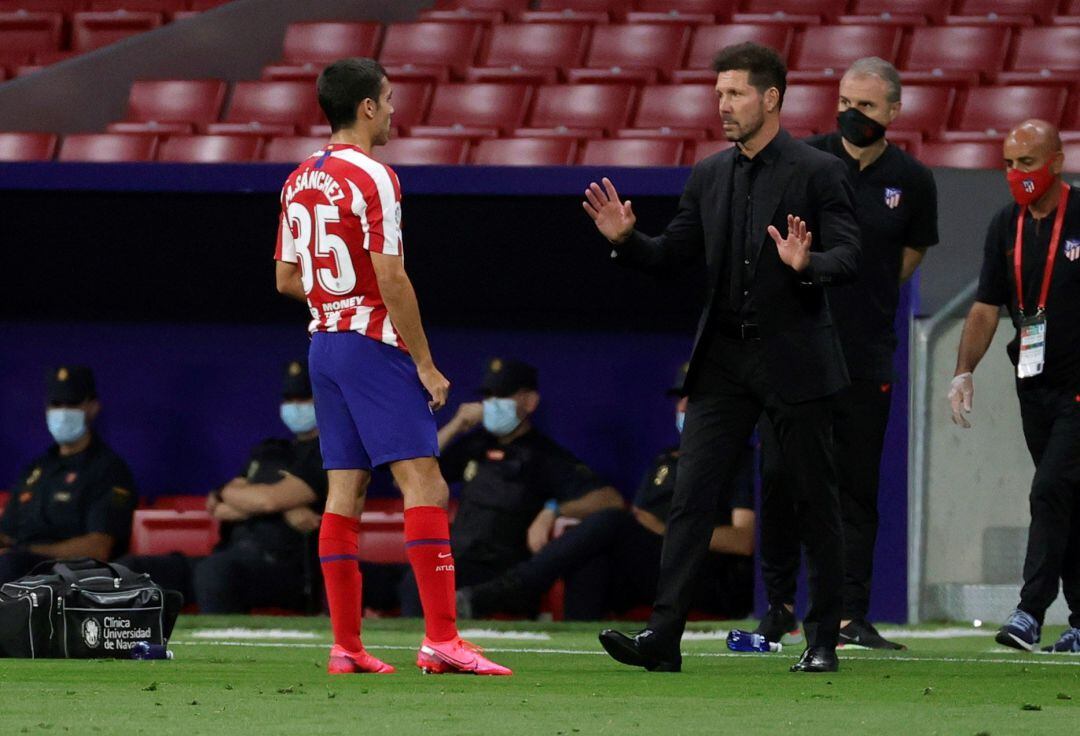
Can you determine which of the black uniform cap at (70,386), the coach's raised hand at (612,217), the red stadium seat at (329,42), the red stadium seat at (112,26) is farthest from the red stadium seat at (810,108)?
the coach's raised hand at (612,217)

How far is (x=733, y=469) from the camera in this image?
5527mm

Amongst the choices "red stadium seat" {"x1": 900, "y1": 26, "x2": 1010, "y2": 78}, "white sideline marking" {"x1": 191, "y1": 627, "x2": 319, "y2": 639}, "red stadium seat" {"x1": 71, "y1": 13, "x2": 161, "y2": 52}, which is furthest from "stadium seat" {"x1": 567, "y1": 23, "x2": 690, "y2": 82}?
"white sideline marking" {"x1": 191, "y1": 627, "x2": 319, "y2": 639}

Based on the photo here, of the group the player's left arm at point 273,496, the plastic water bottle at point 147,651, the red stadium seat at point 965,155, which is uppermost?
the red stadium seat at point 965,155

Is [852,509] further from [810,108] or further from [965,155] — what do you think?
[810,108]

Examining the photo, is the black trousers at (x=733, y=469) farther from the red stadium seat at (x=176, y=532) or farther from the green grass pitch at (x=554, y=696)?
the red stadium seat at (x=176, y=532)

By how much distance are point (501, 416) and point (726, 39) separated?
3512mm

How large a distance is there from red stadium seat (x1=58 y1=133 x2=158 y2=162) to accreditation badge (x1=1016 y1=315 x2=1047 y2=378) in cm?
629

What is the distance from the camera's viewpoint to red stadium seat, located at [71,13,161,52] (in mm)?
13508

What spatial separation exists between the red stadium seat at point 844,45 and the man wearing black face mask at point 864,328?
4987 millimetres

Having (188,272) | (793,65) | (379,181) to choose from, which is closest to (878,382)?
(379,181)

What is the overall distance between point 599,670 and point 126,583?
165 cm

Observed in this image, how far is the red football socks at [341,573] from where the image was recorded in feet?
17.7

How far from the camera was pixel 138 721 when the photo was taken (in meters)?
4.13

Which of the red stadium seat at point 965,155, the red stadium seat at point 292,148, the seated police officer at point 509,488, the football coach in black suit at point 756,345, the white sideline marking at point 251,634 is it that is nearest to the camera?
the football coach in black suit at point 756,345
